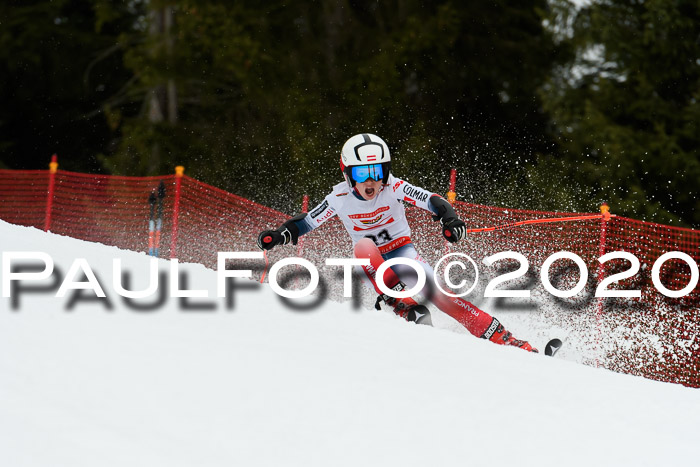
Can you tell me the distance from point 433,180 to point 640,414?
12.2 m

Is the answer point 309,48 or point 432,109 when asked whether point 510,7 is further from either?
point 309,48

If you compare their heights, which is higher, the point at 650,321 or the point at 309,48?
the point at 309,48

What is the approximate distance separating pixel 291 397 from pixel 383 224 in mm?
3070

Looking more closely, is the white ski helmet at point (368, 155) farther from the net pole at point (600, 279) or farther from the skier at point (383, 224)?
the net pole at point (600, 279)

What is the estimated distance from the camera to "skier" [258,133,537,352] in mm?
6699

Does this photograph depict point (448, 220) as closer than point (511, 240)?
Yes

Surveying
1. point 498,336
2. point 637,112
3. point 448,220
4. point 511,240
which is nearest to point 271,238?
point 448,220

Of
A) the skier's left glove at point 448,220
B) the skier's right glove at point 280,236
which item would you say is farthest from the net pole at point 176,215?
the skier's left glove at point 448,220

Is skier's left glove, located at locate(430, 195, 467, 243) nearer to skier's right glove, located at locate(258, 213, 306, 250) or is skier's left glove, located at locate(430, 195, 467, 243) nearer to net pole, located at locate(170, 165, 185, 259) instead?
skier's right glove, located at locate(258, 213, 306, 250)

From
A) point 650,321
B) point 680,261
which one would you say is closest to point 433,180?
point 680,261

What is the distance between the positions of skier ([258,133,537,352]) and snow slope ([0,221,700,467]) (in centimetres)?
69

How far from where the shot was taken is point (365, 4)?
20.6 meters

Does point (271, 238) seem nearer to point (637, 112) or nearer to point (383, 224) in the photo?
point (383, 224)

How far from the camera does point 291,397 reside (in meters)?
4.35
